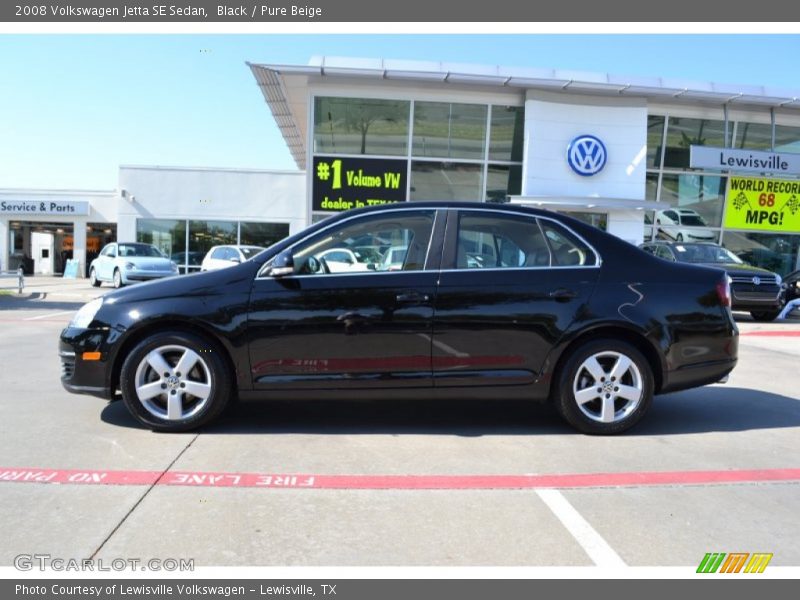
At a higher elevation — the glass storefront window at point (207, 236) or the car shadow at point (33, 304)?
the glass storefront window at point (207, 236)

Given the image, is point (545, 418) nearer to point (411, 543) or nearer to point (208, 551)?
point (411, 543)

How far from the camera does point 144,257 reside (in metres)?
19.3

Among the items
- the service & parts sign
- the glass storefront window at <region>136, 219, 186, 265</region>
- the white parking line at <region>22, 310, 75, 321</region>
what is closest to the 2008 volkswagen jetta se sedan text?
the white parking line at <region>22, 310, 75, 321</region>

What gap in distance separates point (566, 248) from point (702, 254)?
10.9m

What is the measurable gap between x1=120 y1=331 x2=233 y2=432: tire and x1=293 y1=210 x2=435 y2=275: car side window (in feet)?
3.25

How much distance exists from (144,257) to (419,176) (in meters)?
9.16

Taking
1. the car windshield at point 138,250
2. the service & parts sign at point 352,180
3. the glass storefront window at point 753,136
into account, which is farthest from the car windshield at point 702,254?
the car windshield at point 138,250

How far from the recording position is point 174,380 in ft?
14.5

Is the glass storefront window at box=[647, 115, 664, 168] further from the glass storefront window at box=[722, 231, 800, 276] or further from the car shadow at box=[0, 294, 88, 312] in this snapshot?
the car shadow at box=[0, 294, 88, 312]

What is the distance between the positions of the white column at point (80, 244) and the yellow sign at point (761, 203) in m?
25.7

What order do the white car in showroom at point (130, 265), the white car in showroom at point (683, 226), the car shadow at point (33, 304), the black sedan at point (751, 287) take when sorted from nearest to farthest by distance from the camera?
1. the black sedan at point (751, 287)
2. the car shadow at point (33, 304)
3. the white car in showroom at point (130, 265)
4. the white car in showroom at point (683, 226)

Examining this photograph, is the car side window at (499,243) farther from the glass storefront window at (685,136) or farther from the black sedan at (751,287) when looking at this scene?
the glass storefront window at (685,136)

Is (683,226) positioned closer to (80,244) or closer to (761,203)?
(761,203)

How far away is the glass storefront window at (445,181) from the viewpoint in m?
18.3
